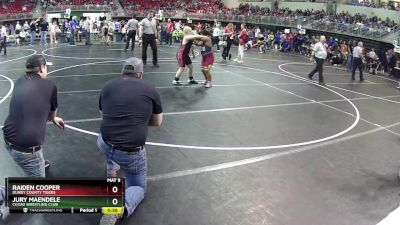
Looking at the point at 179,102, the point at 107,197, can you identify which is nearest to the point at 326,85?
the point at 179,102

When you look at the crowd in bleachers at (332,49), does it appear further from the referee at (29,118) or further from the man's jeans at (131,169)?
the referee at (29,118)

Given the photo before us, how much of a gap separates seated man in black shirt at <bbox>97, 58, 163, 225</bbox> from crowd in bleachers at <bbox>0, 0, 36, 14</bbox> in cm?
3623

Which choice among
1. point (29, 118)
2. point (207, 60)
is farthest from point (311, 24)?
point (29, 118)

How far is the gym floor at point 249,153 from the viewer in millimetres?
4863

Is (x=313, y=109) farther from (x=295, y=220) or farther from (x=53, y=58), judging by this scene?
(x=53, y=58)

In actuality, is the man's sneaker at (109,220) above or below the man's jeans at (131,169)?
below

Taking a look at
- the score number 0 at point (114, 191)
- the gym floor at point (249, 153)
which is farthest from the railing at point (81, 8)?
the score number 0 at point (114, 191)

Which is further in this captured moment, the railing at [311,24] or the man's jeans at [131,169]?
the railing at [311,24]

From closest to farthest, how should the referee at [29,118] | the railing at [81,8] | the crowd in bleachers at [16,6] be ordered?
1. the referee at [29,118]
2. the railing at [81,8]
3. the crowd in bleachers at [16,6]

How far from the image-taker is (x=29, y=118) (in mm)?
4266

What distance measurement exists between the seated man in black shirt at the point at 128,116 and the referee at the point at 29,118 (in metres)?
0.63

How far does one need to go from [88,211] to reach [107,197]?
217 millimetres
